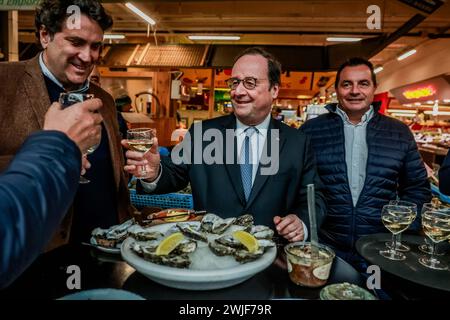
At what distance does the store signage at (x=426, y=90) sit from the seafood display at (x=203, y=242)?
8866 mm

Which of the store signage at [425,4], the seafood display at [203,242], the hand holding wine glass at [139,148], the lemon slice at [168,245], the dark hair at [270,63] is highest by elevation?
the store signage at [425,4]

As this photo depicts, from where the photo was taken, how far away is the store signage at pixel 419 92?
28.9 feet

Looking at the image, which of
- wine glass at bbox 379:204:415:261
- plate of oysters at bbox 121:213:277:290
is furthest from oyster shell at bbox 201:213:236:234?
wine glass at bbox 379:204:415:261

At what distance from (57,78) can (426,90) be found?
10.1m

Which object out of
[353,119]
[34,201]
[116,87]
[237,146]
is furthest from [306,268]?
[116,87]

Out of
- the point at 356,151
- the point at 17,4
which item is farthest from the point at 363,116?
the point at 17,4

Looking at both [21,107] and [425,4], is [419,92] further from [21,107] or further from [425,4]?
[21,107]

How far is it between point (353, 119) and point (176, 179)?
1.37m

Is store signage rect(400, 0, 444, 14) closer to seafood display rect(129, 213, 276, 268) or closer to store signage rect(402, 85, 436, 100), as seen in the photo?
seafood display rect(129, 213, 276, 268)

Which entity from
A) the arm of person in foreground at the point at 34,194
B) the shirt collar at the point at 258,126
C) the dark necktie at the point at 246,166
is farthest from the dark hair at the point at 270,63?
the arm of person in foreground at the point at 34,194

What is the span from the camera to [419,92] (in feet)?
31.7

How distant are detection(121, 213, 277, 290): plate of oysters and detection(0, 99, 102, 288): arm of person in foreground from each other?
35cm

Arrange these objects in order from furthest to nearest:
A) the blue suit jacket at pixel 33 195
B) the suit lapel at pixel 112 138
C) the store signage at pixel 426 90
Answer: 1. the store signage at pixel 426 90
2. the suit lapel at pixel 112 138
3. the blue suit jacket at pixel 33 195

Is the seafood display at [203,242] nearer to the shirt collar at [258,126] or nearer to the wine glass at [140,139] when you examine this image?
Answer: the wine glass at [140,139]
